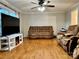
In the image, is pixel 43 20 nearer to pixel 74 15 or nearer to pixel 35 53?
pixel 74 15

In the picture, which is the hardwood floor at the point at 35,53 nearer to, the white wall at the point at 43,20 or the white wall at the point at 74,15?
the white wall at the point at 74,15

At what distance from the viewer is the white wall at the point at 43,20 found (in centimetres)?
1167

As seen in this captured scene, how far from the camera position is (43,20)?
38.3 feet

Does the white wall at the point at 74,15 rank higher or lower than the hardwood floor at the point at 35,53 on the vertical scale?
higher

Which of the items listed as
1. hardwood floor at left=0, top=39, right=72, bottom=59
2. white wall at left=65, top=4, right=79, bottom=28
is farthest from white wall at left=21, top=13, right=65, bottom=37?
hardwood floor at left=0, top=39, right=72, bottom=59

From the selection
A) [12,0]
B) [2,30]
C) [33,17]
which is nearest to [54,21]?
[33,17]

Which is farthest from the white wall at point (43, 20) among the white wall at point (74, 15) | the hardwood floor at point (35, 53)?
the hardwood floor at point (35, 53)

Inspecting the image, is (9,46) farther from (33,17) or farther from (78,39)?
(33,17)

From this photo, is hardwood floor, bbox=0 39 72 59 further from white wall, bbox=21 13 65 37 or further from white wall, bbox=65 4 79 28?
white wall, bbox=21 13 65 37

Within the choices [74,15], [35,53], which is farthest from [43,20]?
[35,53]

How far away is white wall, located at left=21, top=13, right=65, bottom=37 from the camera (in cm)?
1167

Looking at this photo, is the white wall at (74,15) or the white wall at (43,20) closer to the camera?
the white wall at (74,15)

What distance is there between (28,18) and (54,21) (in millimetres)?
2314

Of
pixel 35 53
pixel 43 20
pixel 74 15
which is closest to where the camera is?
pixel 35 53
